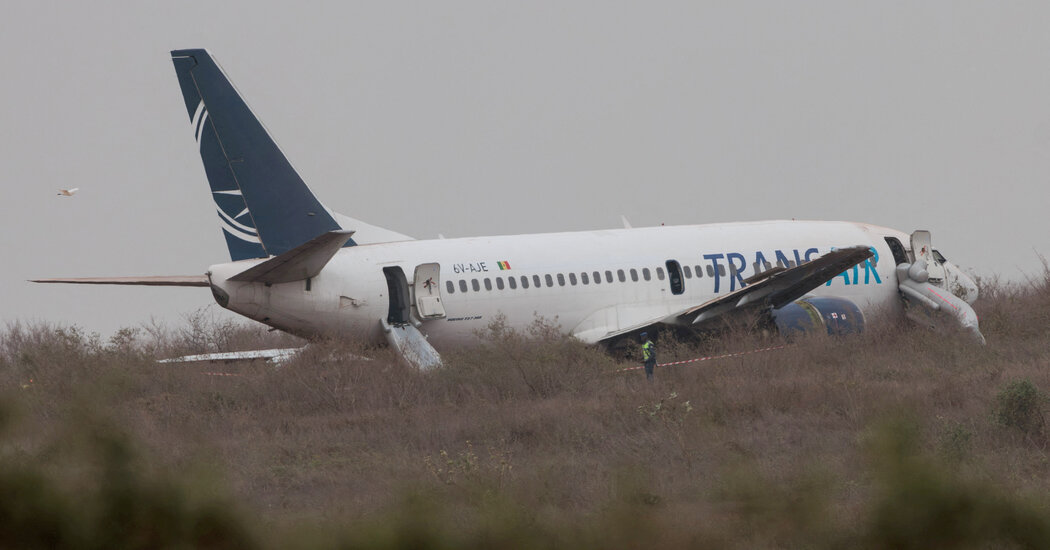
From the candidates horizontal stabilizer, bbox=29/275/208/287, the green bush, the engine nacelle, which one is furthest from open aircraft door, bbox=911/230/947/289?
horizontal stabilizer, bbox=29/275/208/287

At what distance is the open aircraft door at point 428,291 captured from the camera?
76.5 ft

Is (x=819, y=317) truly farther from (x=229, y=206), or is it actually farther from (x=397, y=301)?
(x=229, y=206)

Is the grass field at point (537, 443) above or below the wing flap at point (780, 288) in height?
below

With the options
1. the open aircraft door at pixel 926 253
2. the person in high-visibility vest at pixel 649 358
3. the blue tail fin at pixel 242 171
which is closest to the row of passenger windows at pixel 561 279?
the blue tail fin at pixel 242 171

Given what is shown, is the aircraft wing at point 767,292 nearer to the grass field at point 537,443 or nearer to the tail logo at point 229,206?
the grass field at point 537,443

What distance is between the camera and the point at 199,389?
21.3 m

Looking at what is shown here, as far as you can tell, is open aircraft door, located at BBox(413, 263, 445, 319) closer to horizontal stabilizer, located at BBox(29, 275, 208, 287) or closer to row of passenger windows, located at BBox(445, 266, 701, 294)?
row of passenger windows, located at BBox(445, 266, 701, 294)

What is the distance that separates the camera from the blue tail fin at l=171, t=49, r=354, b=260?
22.5m

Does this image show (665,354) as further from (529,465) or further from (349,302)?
(529,465)

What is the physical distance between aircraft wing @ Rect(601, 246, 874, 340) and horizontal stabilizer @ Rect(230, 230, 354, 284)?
656 centimetres

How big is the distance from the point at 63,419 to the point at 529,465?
9500 mm

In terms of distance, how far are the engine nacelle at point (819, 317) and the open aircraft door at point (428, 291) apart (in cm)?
716

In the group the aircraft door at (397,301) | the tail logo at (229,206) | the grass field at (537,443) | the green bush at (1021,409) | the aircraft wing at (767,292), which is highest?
the tail logo at (229,206)

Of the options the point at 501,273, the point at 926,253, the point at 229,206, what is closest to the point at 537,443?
the point at 501,273
